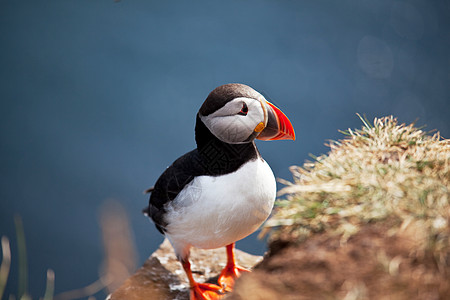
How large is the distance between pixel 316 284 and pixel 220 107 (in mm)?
965

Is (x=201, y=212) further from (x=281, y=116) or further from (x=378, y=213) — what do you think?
(x=378, y=213)

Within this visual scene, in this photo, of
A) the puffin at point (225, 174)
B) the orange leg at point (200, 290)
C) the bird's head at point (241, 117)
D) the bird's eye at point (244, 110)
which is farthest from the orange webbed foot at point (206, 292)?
the bird's eye at point (244, 110)

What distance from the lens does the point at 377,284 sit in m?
0.97

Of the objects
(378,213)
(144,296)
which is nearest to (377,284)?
(378,213)

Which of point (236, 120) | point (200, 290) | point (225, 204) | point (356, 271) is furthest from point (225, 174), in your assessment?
point (356, 271)

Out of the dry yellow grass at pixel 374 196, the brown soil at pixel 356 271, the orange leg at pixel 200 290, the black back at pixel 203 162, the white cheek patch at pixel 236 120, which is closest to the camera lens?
the brown soil at pixel 356 271

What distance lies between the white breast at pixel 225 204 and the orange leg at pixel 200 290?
279mm

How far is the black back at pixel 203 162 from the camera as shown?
6.28 ft

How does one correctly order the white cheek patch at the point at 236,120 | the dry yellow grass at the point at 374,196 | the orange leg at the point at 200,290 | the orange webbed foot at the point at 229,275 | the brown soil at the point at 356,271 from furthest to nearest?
the orange webbed foot at the point at 229,275
the orange leg at the point at 200,290
the white cheek patch at the point at 236,120
the dry yellow grass at the point at 374,196
the brown soil at the point at 356,271

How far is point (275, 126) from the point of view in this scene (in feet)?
5.99

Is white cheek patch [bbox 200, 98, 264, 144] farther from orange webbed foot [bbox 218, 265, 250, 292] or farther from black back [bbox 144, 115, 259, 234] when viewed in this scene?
orange webbed foot [bbox 218, 265, 250, 292]

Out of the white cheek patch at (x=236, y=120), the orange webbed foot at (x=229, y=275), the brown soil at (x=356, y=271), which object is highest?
the white cheek patch at (x=236, y=120)

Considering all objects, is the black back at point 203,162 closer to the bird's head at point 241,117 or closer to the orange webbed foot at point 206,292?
the bird's head at point 241,117

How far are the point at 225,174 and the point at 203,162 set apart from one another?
139 millimetres
